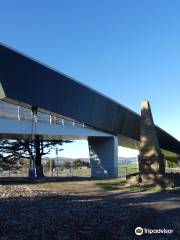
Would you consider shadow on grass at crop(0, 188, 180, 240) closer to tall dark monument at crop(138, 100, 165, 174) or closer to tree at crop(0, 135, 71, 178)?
tall dark monument at crop(138, 100, 165, 174)

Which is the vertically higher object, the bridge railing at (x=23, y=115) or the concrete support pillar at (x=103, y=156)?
the bridge railing at (x=23, y=115)

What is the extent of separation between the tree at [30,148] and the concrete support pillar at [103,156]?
14.5 ft

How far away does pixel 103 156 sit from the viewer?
4791 centimetres

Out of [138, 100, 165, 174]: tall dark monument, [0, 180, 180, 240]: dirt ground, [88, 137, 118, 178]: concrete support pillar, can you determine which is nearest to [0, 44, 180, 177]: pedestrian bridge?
[88, 137, 118, 178]: concrete support pillar

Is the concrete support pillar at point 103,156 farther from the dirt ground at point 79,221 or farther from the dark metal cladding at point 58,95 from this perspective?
the dirt ground at point 79,221

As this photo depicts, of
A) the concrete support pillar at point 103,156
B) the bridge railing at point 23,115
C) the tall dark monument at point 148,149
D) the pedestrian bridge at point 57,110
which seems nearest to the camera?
the tall dark monument at point 148,149

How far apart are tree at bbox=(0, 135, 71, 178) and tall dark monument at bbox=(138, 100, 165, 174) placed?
14.3 m

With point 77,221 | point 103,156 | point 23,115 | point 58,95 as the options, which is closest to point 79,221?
point 77,221

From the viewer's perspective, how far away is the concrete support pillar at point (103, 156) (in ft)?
154

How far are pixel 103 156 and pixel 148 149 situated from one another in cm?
1736

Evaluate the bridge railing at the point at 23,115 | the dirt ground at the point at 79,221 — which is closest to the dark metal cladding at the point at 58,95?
the bridge railing at the point at 23,115

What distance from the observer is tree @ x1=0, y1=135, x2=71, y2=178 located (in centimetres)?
4520

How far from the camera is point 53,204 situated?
15.0m

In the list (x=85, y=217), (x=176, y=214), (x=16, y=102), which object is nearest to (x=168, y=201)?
(x=176, y=214)
